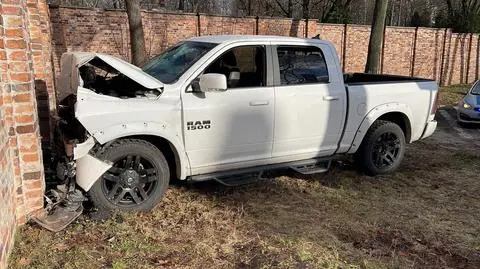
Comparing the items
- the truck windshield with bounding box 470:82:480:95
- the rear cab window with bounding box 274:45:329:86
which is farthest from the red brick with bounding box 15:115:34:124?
the truck windshield with bounding box 470:82:480:95

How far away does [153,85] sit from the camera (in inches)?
185

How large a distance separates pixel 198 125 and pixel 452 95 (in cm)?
1605

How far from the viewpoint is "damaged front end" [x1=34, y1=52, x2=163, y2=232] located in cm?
444

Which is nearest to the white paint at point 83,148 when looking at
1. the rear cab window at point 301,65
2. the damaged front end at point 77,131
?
the damaged front end at point 77,131

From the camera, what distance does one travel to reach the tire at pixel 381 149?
6492mm

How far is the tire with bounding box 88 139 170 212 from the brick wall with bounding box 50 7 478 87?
726 centimetres

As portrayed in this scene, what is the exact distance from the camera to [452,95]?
18234 mm

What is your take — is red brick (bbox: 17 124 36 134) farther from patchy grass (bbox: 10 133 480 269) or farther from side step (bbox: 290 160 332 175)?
side step (bbox: 290 160 332 175)

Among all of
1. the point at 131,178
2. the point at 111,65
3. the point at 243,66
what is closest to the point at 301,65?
the point at 243,66

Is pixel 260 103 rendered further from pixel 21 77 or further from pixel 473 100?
pixel 473 100

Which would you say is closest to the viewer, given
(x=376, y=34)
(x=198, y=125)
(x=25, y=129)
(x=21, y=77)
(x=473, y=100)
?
(x=21, y=77)

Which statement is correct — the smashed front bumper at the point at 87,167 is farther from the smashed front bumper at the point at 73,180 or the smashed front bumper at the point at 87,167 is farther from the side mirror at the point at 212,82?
A: the side mirror at the point at 212,82

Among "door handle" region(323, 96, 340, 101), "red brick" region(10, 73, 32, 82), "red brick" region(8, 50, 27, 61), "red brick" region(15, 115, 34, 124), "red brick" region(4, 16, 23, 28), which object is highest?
"red brick" region(4, 16, 23, 28)

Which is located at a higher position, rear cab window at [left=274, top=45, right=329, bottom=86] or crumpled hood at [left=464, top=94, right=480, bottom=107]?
rear cab window at [left=274, top=45, right=329, bottom=86]
